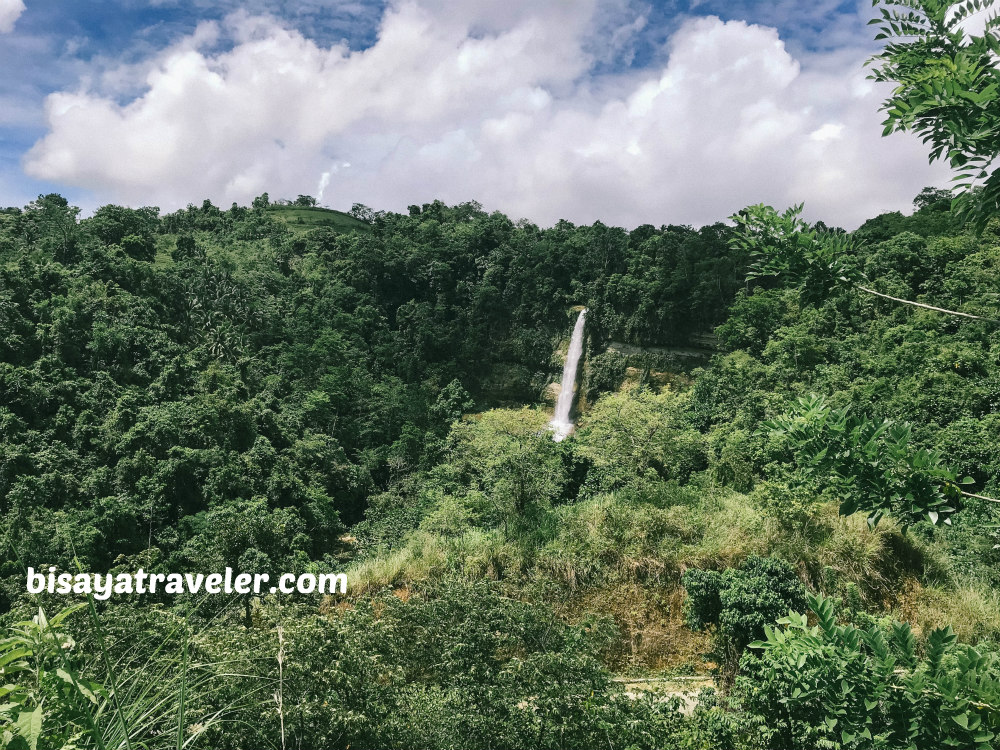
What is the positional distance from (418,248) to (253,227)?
17.7m

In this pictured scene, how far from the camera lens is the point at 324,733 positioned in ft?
17.2

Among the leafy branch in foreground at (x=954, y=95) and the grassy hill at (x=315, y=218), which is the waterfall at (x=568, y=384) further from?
the leafy branch in foreground at (x=954, y=95)

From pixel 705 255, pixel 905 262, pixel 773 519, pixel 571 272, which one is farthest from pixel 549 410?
pixel 773 519

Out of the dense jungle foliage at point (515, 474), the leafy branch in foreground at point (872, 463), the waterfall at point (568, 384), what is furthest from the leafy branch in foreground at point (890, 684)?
the waterfall at point (568, 384)

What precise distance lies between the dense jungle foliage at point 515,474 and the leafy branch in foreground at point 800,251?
2 cm

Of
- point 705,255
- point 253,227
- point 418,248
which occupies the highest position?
point 253,227

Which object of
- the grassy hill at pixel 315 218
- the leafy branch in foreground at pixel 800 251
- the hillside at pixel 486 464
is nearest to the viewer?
the leafy branch in foreground at pixel 800 251

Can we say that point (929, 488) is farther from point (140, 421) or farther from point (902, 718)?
point (140, 421)

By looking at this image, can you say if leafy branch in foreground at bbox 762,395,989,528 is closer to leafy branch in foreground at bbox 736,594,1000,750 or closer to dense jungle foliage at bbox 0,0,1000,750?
dense jungle foliage at bbox 0,0,1000,750

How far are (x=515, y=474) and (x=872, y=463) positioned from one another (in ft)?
48.7

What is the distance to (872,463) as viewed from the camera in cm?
246

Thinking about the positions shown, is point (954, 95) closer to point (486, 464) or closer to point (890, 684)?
point (890, 684)

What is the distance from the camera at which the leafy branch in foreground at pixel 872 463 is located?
235cm

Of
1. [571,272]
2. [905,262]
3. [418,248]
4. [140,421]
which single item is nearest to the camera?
[905,262]
